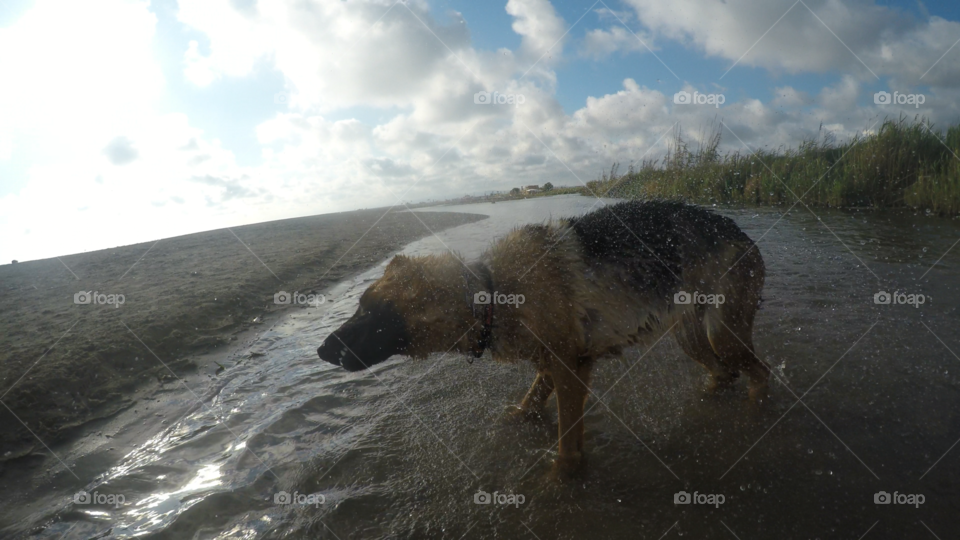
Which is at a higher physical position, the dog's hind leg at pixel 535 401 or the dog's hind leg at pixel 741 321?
the dog's hind leg at pixel 741 321

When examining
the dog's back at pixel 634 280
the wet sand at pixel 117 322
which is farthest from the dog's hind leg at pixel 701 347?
the wet sand at pixel 117 322

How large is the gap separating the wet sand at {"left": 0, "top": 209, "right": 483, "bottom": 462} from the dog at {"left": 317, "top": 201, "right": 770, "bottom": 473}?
325cm

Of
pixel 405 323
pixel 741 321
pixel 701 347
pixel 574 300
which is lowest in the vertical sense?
pixel 701 347

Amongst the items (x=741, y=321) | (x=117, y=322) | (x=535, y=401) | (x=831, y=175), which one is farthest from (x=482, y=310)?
(x=831, y=175)

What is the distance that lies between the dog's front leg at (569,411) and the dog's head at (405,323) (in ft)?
2.87

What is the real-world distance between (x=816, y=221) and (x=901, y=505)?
11282 millimetres

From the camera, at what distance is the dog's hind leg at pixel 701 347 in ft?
13.1

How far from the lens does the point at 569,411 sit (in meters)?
3.42

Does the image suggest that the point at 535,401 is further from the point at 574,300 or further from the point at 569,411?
the point at 574,300

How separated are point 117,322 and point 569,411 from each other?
6.92 meters

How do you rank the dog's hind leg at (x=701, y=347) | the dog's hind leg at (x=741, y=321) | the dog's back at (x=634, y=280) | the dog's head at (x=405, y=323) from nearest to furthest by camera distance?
1. the dog's head at (x=405, y=323)
2. the dog's back at (x=634, y=280)
3. the dog's hind leg at (x=741, y=321)
4. the dog's hind leg at (x=701, y=347)

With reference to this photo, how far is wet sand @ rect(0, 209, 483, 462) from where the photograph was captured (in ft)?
14.1

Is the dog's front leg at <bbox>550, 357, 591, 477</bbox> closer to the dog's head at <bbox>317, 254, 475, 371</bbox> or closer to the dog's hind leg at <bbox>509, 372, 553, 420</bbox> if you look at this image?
the dog's hind leg at <bbox>509, 372, 553, 420</bbox>

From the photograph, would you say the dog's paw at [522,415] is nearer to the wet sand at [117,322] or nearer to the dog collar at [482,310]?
the dog collar at [482,310]
